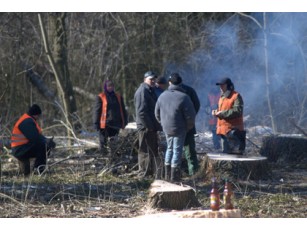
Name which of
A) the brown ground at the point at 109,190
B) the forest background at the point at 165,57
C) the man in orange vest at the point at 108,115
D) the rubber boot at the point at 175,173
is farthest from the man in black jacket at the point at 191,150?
the forest background at the point at 165,57

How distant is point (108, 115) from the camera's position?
46.5ft

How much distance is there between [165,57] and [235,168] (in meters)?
10.6

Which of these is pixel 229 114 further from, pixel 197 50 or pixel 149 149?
pixel 197 50

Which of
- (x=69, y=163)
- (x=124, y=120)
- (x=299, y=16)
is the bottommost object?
(x=69, y=163)

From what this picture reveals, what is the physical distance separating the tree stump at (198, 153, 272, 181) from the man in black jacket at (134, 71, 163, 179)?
3.20 ft

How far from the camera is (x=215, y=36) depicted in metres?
21.8

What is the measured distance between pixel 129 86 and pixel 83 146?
734 centimetres

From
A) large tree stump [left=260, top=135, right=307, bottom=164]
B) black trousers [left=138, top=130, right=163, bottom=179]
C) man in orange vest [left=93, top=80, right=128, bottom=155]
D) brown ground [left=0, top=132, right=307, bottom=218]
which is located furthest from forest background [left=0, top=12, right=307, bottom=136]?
black trousers [left=138, top=130, right=163, bottom=179]

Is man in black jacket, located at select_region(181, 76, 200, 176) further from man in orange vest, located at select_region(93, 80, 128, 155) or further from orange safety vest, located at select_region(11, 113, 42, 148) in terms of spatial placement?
orange safety vest, located at select_region(11, 113, 42, 148)

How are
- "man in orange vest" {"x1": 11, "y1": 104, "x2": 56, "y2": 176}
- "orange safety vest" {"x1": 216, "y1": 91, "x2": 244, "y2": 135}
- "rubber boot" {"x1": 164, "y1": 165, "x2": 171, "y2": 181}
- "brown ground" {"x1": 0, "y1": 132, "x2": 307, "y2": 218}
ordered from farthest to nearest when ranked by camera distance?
1. "man in orange vest" {"x1": 11, "y1": 104, "x2": 56, "y2": 176}
2. "orange safety vest" {"x1": 216, "y1": 91, "x2": 244, "y2": 135}
3. "rubber boot" {"x1": 164, "y1": 165, "x2": 171, "y2": 181}
4. "brown ground" {"x1": 0, "y1": 132, "x2": 307, "y2": 218}

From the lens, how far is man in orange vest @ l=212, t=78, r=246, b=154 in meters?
12.4

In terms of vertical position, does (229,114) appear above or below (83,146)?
above
